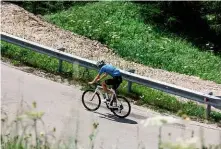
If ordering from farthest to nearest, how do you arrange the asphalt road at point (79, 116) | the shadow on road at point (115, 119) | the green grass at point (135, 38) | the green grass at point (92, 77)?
1. the green grass at point (135, 38)
2. the green grass at point (92, 77)
3. the shadow on road at point (115, 119)
4. the asphalt road at point (79, 116)

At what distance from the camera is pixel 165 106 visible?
Answer: 12.6 meters

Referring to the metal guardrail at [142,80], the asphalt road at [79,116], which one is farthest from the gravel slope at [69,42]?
the asphalt road at [79,116]

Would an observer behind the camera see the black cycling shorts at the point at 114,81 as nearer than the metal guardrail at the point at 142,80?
Yes

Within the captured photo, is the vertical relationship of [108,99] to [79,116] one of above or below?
above

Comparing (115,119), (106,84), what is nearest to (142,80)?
(106,84)

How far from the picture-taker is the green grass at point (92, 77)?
12445 millimetres

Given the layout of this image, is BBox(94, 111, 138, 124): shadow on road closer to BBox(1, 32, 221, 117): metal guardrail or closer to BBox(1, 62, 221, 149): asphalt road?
BBox(1, 62, 221, 149): asphalt road

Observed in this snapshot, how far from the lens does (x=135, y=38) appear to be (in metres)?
18.6

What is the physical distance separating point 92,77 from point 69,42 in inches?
148

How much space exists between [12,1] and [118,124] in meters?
10.5

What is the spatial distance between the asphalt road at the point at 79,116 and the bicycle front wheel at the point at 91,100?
12cm

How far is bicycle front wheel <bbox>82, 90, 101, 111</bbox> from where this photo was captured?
11.9 m

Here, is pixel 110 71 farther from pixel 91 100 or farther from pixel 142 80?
pixel 142 80

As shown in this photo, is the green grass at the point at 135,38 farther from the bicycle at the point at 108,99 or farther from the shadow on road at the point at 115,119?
the shadow on road at the point at 115,119
